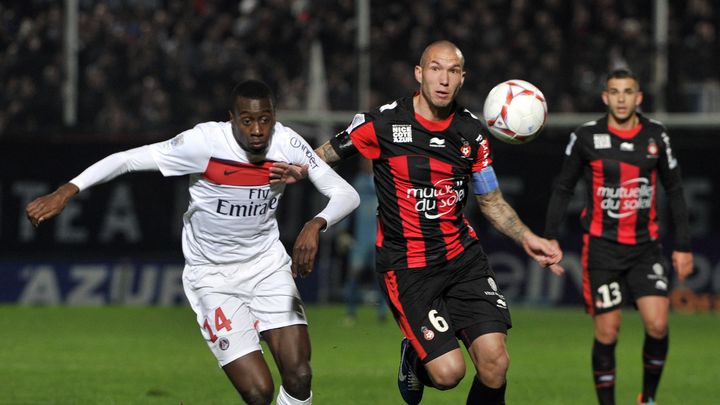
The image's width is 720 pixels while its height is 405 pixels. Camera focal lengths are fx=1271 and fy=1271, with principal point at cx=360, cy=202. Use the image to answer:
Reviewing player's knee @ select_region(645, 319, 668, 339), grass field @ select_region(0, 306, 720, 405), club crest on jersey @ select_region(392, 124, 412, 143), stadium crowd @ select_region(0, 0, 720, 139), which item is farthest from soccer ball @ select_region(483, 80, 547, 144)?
stadium crowd @ select_region(0, 0, 720, 139)

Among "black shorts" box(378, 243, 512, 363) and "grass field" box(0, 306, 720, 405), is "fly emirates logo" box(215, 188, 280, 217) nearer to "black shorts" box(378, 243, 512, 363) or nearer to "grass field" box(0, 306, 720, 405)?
"black shorts" box(378, 243, 512, 363)

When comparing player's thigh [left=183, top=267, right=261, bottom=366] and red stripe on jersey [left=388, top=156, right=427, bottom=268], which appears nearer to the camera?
player's thigh [left=183, top=267, right=261, bottom=366]

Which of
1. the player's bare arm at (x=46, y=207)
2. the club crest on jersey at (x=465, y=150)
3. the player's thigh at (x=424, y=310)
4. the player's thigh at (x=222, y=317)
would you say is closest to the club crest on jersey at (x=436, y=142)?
the club crest on jersey at (x=465, y=150)

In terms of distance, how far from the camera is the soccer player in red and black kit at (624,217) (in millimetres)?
9156

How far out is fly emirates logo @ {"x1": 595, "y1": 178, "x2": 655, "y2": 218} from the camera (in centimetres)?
933

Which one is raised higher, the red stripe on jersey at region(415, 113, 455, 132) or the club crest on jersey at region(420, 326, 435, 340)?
the red stripe on jersey at region(415, 113, 455, 132)

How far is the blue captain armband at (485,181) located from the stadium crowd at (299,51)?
480 inches

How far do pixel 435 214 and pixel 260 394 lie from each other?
148cm

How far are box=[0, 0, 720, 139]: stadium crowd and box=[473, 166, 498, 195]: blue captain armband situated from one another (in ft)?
40.0

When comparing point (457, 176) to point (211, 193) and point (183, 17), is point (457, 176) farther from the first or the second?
point (183, 17)

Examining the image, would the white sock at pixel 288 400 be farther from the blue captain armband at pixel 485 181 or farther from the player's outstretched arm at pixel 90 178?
the blue captain armband at pixel 485 181

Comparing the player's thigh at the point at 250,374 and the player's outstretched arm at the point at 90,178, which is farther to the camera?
the player's thigh at the point at 250,374

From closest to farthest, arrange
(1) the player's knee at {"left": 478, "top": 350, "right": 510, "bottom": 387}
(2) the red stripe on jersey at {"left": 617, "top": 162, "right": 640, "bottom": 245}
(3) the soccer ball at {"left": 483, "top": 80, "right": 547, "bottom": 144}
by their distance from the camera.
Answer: (1) the player's knee at {"left": 478, "top": 350, "right": 510, "bottom": 387}, (3) the soccer ball at {"left": 483, "top": 80, "right": 547, "bottom": 144}, (2) the red stripe on jersey at {"left": 617, "top": 162, "right": 640, "bottom": 245}

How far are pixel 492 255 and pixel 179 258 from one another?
15.2 feet
